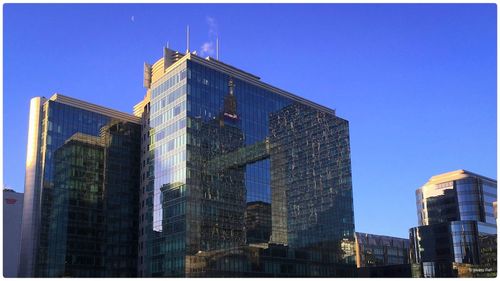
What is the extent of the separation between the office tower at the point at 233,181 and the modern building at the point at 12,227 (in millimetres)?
29295

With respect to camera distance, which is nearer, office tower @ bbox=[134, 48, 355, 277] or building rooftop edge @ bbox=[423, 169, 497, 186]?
office tower @ bbox=[134, 48, 355, 277]

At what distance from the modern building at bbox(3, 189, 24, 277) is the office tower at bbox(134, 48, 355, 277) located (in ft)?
96.1

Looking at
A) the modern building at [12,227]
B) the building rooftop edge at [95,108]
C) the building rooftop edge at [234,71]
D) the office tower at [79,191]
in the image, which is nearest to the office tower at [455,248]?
the building rooftop edge at [234,71]

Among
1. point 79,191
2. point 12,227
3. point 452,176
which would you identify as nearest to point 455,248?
point 452,176

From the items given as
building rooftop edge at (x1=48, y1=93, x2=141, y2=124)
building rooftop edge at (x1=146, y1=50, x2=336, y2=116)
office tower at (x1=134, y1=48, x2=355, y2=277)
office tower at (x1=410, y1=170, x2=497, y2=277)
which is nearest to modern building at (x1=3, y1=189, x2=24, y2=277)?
building rooftop edge at (x1=48, y1=93, x2=141, y2=124)

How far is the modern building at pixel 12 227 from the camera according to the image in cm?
A: 13238

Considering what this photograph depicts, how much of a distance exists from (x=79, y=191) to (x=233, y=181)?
114 ft

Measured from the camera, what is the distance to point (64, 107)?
131375 mm

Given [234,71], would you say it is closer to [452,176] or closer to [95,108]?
[95,108]

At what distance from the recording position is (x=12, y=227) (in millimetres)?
136375

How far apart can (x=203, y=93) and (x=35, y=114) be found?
127ft

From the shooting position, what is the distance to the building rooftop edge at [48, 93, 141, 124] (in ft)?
431

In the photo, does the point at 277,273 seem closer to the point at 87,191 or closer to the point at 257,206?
the point at 257,206

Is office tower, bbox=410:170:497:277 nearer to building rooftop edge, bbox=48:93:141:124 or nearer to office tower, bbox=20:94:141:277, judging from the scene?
office tower, bbox=20:94:141:277
